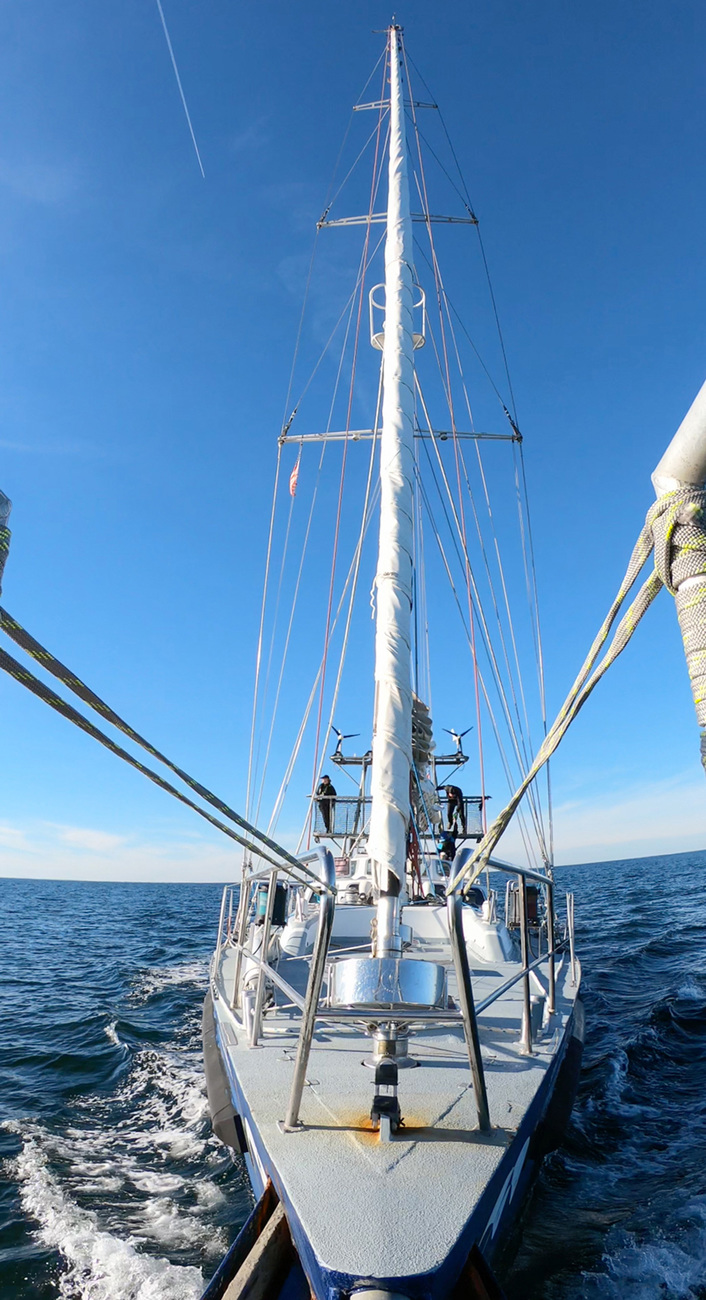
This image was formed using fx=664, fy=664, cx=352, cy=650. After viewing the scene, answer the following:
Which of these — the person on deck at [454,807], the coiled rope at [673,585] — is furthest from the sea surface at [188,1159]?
the coiled rope at [673,585]

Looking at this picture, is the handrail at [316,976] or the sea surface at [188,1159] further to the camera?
the sea surface at [188,1159]

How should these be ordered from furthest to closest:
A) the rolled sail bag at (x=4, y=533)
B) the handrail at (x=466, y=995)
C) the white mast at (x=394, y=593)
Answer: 1. the white mast at (x=394, y=593)
2. the handrail at (x=466, y=995)
3. the rolled sail bag at (x=4, y=533)

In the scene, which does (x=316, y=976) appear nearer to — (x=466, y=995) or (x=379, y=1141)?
(x=466, y=995)

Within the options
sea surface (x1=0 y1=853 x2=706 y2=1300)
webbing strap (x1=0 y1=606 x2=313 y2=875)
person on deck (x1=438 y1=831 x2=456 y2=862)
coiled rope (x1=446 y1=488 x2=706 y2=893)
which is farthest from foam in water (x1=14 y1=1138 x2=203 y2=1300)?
person on deck (x1=438 y1=831 x2=456 y2=862)

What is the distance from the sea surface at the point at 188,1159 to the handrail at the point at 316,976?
1.71 m

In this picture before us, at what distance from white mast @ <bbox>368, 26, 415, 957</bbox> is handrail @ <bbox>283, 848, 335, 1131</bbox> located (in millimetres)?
1177

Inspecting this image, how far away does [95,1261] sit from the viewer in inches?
186

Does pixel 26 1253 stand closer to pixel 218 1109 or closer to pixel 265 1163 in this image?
pixel 218 1109

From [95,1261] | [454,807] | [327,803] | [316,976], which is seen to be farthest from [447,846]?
[316,976]

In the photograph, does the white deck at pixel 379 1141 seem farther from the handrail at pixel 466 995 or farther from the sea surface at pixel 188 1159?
the sea surface at pixel 188 1159

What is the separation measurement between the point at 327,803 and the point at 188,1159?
8.15 meters

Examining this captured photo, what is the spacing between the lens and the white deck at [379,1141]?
2.95 meters

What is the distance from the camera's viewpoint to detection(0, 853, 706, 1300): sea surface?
4602 millimetres

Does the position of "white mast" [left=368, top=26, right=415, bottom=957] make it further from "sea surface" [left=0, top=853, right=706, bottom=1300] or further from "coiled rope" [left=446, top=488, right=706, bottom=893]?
"coiled rope" [left=446, top=488, right=706, bottom=893]
